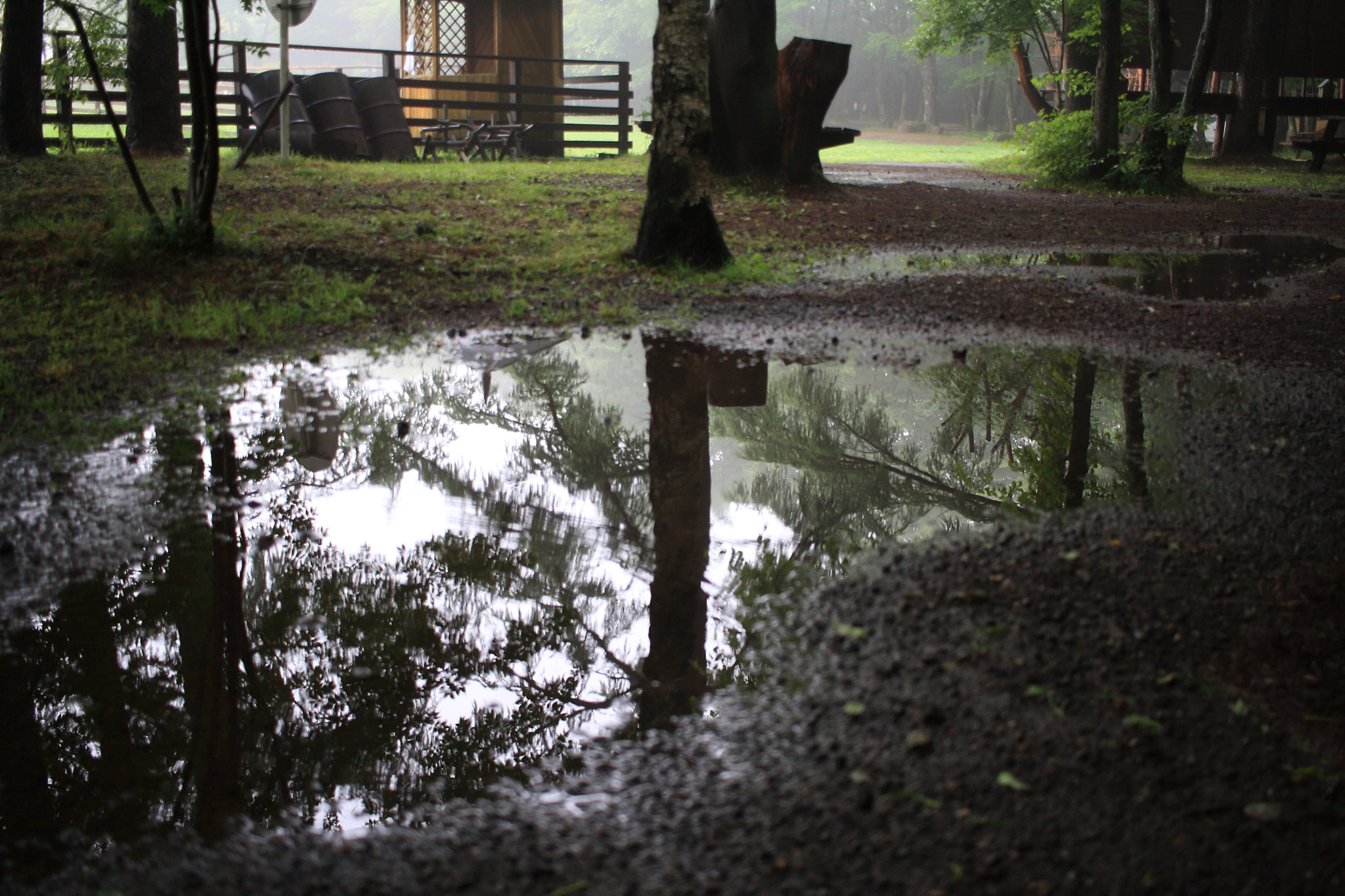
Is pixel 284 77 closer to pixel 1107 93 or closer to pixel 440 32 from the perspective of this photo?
pixel 440 32

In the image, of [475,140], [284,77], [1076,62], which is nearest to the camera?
[284,77]

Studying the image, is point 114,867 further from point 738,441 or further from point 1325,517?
point 1325,517

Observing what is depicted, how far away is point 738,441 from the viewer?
409 centimetres

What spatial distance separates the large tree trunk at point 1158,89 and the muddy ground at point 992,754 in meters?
13.5

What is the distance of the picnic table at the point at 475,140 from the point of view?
17844mm

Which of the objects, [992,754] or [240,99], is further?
[240,99]

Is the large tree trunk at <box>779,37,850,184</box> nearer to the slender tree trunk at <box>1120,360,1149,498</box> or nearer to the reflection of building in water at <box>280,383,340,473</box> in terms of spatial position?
the slender tree trunk at <box>1120,360,1149,498</box>

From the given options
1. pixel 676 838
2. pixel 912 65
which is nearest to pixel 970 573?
pixel 676 838

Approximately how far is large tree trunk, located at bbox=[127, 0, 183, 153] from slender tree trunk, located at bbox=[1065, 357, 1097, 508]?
1353cm

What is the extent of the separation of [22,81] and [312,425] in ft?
41.3

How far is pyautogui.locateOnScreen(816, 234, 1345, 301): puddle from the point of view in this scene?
287 inches

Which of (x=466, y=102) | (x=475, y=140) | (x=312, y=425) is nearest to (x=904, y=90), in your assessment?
(x=466, y=102)

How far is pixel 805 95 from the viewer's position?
12.6m

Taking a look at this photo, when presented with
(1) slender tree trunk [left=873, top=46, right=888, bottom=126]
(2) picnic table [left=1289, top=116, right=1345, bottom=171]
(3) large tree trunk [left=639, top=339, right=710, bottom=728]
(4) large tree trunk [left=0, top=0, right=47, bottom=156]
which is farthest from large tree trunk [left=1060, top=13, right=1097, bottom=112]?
(1) slender tree trunk [left=873, top=46, right=888, bottom=126]
